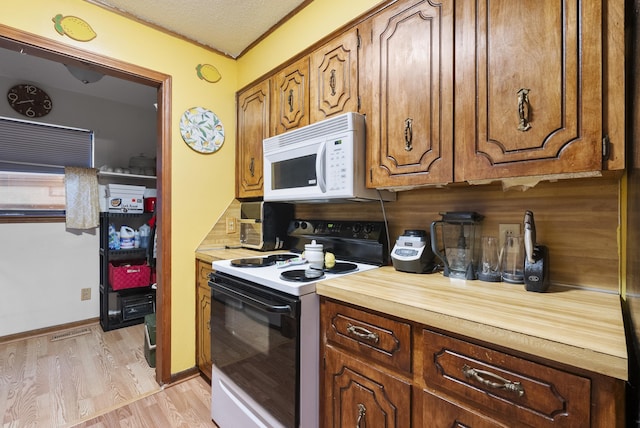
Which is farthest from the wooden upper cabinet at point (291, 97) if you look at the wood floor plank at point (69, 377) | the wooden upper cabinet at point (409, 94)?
the wood floor plank at point (69, 377)

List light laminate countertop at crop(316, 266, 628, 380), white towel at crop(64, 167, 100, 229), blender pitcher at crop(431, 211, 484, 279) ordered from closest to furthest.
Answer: light laminate countertop at crop(316, 266, 628, 380)
blender pitcher at crop(431, 211, 484, 279)
white towel at crop(64, 167, 100, 229)

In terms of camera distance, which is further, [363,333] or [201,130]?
[201,130]

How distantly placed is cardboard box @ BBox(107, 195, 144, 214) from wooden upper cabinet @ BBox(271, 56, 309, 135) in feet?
6.80

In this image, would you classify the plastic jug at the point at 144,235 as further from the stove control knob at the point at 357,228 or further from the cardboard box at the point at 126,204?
the stove control knob at the point at 357,228

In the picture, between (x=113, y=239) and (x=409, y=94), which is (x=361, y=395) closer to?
(x=409, y=94)

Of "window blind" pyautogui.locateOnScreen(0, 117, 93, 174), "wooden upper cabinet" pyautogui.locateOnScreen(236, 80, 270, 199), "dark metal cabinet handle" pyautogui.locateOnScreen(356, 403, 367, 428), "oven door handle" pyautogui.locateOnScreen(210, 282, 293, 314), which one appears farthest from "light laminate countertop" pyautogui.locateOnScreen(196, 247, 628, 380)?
"window blind" pyautogui.locateOnScreen(0, 117, 93, 174)

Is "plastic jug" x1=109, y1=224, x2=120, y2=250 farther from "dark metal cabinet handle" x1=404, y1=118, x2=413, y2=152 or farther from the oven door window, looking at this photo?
"dark metal cabinet handle" x1=404, y1=118, x2=413, y2=152

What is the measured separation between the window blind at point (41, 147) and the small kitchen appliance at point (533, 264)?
3.82 m

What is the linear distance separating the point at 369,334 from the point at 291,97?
4.74ft

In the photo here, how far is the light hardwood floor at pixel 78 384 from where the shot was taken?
1.67 meters

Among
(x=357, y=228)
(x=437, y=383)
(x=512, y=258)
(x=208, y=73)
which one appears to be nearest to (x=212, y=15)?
(x=208, y=73)

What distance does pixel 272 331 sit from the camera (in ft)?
4.03

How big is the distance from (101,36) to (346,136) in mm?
1606

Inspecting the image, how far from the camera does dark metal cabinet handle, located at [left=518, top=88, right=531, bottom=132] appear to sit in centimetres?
96
